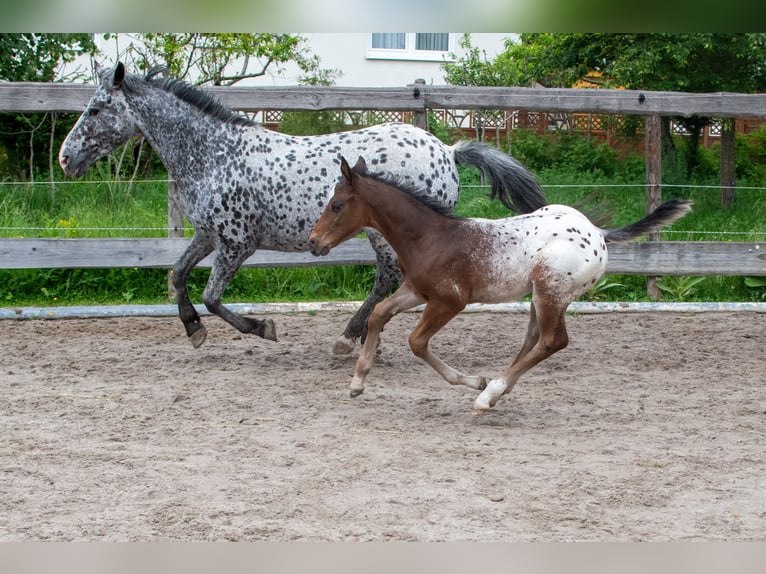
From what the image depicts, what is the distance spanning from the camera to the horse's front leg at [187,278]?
6.55m

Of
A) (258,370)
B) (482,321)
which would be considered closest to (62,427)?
(258,370)

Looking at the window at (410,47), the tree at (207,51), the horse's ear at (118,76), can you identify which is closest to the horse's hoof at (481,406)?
the horse's ear at (118,76)

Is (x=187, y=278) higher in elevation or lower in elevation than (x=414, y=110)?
lower

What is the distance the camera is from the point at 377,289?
6500mm

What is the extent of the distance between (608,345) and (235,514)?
4.22 metres

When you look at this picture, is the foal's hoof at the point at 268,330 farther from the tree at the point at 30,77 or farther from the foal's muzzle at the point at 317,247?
the tree at the point at 30,77

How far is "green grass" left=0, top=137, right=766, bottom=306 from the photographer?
8.55 metres

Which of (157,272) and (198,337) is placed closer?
(198,337)

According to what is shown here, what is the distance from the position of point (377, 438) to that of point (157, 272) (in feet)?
15.4

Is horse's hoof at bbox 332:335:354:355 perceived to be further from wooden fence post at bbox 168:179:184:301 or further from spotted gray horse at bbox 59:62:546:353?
wooden fence post at bbox 168:179:184:301

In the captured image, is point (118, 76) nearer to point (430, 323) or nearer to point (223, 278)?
point (223, 278)

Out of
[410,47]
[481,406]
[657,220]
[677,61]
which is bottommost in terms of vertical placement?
[481,406]

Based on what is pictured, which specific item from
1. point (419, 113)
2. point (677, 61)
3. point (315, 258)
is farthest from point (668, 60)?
point (315, 258)

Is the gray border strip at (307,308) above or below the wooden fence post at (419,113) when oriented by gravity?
below
